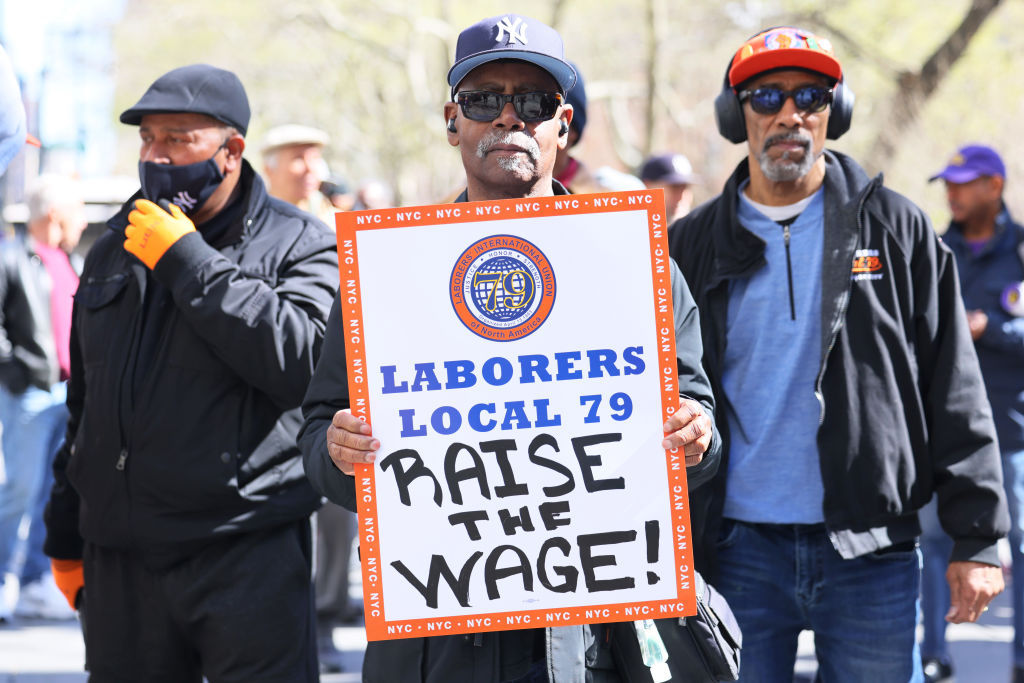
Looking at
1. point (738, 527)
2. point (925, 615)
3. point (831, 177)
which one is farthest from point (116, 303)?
point (925, 615)

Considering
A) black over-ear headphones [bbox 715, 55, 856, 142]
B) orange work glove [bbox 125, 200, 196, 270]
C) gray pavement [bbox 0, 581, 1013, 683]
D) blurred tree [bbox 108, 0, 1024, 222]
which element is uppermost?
blurred tree [bbox 108, 0, 1024, 222]

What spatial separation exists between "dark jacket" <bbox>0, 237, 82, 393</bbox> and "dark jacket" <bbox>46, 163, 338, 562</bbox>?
12.9 feet

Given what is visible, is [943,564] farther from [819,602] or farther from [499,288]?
[499,288]

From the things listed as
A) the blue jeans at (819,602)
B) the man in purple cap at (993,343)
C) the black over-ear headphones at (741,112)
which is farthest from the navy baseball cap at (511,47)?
the man in purple cap at (993,343)

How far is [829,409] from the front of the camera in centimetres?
326

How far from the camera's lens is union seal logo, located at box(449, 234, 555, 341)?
2.38 metres

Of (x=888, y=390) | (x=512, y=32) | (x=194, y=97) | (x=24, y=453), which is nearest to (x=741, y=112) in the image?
(x=888, y=390)

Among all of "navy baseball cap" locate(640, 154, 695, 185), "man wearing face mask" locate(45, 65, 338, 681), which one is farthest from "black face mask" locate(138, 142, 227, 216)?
"navy baseball cap" locate(640, 154, 695, 185)

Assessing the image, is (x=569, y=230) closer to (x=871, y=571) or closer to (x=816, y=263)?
(x=816, y=263)

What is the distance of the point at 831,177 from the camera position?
3.44 metres

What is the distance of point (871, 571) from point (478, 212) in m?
1.58

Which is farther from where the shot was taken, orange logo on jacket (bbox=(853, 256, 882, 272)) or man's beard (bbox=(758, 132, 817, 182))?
man's beard (bbox=(758, 132, 817, 182))

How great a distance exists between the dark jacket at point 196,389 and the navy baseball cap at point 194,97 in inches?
12.7

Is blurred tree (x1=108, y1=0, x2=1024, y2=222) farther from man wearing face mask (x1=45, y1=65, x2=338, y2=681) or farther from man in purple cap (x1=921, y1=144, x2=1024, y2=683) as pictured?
man wearing face mask (x1=45, y1=65, x2=338, y2=681)
